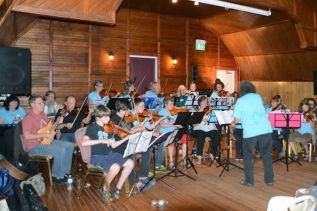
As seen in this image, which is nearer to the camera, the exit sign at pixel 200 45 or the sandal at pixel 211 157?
the sandal at pixel 211 157

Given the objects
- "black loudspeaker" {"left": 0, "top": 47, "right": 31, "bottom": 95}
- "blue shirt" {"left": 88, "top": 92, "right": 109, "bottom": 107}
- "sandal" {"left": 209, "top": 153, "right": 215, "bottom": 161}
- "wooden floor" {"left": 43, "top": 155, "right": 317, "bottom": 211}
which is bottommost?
"wooden floor" {"left": 43, "top": 155, "right": 317, "bottom": 211}

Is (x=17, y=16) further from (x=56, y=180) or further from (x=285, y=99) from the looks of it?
(x=285, y=99)

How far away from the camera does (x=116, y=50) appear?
1071cm

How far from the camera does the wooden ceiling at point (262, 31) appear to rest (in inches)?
371

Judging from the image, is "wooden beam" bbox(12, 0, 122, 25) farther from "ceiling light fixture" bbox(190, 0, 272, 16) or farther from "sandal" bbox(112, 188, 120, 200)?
"sandal" bbox(112, 188, 120, 200)

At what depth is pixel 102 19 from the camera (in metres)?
7.15

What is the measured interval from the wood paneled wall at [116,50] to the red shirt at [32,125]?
444 centimetres

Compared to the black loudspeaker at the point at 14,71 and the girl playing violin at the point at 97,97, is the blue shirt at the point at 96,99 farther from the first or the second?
the black loudspeaker at the point at 14,71

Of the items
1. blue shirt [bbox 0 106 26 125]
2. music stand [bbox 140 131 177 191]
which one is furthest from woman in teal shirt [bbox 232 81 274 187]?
blue shirt [bbox 0 106 26 125]

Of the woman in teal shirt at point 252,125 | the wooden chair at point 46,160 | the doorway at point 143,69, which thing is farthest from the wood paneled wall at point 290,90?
the wooden chair at point 46,160

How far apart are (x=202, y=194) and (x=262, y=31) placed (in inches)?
313

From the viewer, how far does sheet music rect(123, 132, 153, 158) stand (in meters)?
4.23

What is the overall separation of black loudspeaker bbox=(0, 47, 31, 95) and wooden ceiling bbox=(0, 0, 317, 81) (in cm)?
166

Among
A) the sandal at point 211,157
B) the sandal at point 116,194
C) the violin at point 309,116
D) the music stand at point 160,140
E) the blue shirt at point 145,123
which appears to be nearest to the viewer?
the sandal at point 116,194
